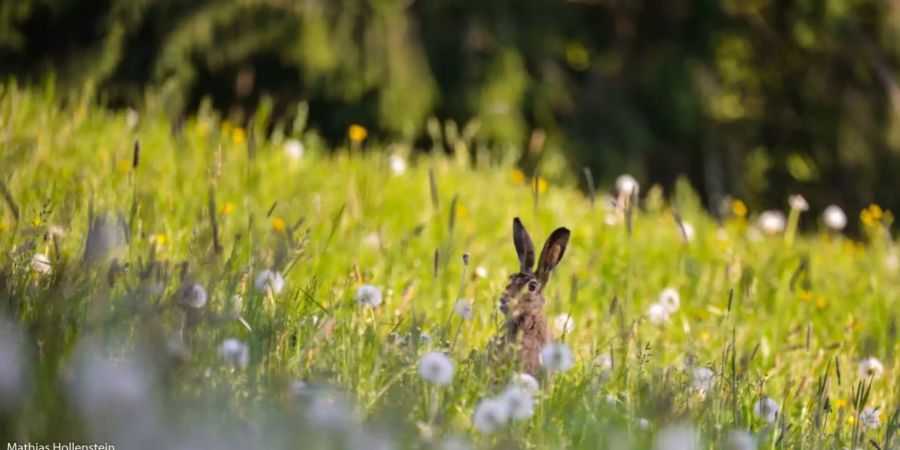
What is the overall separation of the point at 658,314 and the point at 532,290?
2.83 ft

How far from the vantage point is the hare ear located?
9.45 feet

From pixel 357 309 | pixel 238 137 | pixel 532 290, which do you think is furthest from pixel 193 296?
pixel 238 137

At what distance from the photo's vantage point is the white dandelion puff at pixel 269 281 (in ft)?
8.95

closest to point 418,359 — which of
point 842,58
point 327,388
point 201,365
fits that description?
point 327,388

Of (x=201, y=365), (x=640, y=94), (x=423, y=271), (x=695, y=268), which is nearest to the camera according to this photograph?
(x=201, y=365)

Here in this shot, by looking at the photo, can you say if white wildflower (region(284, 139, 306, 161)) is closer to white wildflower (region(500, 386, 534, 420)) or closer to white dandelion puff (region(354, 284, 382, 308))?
white dandelion puff (region(354, 284, 382, 308))

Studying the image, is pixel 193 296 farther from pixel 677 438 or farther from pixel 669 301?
pixel 669 301

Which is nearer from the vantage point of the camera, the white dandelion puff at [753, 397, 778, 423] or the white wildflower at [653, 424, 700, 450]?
the white wildflower at [653, 424, 700, 450]

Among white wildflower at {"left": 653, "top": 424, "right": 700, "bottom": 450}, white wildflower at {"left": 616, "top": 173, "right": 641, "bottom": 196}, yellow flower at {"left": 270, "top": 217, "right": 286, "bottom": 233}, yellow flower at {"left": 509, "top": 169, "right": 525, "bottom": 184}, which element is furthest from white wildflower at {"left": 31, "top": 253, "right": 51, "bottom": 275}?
yellow flower at {"left": 509, "top": 169, "right": 525, "bottom": 184}

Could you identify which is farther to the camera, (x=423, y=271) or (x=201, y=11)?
(x=201, y=11)

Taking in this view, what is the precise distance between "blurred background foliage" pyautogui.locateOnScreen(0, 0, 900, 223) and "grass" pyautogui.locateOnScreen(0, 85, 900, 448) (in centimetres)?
214

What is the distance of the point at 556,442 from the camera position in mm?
2324

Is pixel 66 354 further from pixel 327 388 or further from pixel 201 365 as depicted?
pixel 327 388

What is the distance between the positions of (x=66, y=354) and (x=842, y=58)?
9.77 m
